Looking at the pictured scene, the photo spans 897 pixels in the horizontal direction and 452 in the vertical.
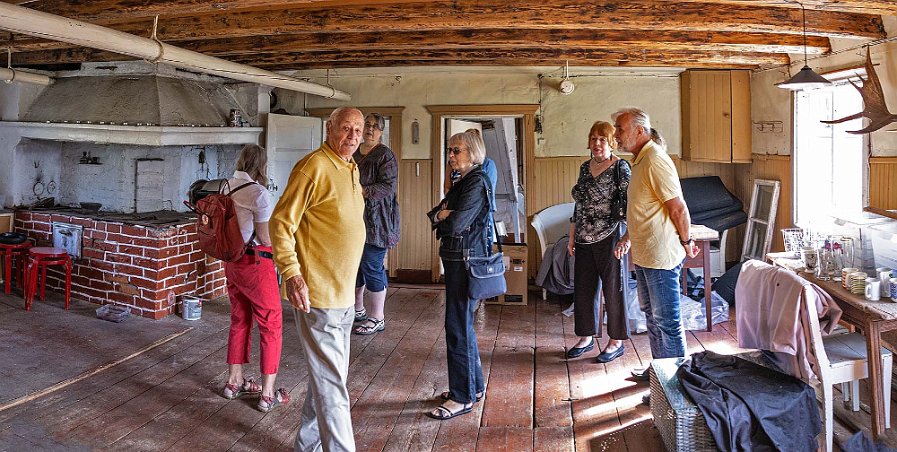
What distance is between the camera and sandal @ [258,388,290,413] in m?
3.47

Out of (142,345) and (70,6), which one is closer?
(70,6)


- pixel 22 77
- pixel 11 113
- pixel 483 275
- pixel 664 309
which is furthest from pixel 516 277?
pixel 11 113

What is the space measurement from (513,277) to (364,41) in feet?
7.96

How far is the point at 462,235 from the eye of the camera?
10.7 feet

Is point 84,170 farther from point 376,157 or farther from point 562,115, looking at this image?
point 562,115

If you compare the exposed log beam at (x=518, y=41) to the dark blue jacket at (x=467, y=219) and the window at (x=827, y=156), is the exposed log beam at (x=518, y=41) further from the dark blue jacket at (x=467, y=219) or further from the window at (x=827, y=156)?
the dark blue jacket at (x=467, y=219)

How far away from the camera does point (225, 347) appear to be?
14.9 ft

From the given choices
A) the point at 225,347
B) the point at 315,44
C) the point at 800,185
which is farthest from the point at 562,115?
the point at 225,347

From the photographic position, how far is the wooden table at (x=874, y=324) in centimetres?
287

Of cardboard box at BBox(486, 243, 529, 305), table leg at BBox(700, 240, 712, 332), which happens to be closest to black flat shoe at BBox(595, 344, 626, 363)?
table leg at BBox(700, 240, 712, 332)

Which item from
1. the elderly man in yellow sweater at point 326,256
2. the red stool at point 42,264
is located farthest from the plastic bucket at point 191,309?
the elderly man in yellow sweater at point 326,256

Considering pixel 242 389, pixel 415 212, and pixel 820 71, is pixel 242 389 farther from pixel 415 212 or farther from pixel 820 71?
pixel 820 71

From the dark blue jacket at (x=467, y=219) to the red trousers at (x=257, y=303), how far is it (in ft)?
3.04

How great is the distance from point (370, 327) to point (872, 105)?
11.8 ft
